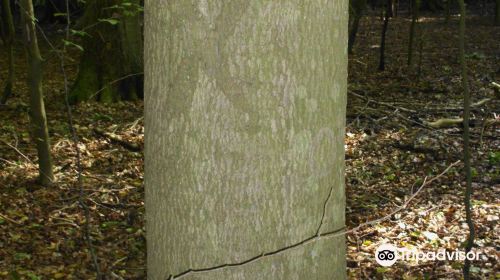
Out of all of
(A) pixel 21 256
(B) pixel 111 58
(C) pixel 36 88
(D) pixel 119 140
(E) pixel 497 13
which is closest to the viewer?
(A) pixel 21 256

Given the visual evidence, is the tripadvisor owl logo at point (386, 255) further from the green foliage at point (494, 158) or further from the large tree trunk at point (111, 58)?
the large tree trunk at point (111, 58)

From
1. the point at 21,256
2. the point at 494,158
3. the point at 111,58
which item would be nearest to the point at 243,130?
the point at 21,256

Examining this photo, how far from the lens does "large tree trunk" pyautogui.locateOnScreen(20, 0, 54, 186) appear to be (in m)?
4.45

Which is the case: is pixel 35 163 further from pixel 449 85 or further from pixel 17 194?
pixel 449 85

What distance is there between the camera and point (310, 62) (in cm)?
134

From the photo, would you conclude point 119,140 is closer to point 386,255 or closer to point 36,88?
point 36,88

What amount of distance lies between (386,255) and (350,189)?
1379mm

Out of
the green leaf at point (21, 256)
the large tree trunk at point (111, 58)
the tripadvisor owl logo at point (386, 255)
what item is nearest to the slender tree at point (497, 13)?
the large tree trunk at point (111, 58)

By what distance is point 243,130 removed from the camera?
131cm

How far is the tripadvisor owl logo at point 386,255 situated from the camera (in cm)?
339

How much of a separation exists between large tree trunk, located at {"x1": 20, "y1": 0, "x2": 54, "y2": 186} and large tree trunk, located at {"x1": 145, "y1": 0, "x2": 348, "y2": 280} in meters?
3.43

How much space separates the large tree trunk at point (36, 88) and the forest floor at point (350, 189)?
0.13m

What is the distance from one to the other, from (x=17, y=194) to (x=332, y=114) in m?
4.07

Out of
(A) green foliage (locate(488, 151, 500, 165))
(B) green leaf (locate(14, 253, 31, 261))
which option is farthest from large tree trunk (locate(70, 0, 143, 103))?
(A) green foliage (locate(488, 151, 500, 165))
